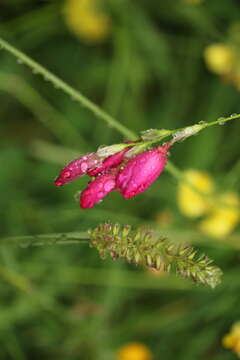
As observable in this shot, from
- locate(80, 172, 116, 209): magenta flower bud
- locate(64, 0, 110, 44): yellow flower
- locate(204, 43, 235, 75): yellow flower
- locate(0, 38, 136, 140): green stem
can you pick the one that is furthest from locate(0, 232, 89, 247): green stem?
locate(64, 0, 110, 44): yellow flower

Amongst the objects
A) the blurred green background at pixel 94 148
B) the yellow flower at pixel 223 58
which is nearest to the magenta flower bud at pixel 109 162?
the blurred green background at pixel 94 148

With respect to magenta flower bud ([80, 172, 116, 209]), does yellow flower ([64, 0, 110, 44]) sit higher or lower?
higher

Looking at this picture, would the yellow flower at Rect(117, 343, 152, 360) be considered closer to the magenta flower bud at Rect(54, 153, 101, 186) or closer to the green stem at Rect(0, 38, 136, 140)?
the green stem at Rect(0, 38, 136, 140)

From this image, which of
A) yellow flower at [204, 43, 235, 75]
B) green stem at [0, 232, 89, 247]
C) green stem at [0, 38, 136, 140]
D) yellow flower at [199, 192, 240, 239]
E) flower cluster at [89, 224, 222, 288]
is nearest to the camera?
flower cluster at [89, 224, 222, 288]

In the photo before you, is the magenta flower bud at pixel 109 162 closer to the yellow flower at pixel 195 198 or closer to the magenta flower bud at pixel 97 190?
the magenta flower bud at pixel 97 190

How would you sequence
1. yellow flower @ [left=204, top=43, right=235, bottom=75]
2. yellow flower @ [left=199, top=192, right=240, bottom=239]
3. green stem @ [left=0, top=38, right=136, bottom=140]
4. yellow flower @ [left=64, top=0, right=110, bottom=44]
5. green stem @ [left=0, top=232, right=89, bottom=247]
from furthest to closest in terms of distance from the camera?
yellow flower @ [left=64, top=0, right=110, bottom=44]
yellow flower @ [left=204, top=43, right=235, bottom=75]
yellow flower @ [left=199, top=192, right=240, bottom=239]
green stem @ [left=0, top=38, right=136, bottom=140]
green stem @ [left=0, top=232, right=89, bottom=247]

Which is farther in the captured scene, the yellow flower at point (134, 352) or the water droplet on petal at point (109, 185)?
the yellow flower at point (134, 352)

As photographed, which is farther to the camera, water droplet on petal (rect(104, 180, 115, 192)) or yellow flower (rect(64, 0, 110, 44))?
yellow flower (rect(64, 0, 110, 44))

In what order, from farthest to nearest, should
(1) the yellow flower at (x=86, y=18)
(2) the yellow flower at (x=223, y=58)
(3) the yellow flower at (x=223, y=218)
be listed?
(1) the yellow flower at (x=86, y=18), (2) the yellow flower at (x=223, y=58), (3) the yellow flower at (x=223, y=218)
